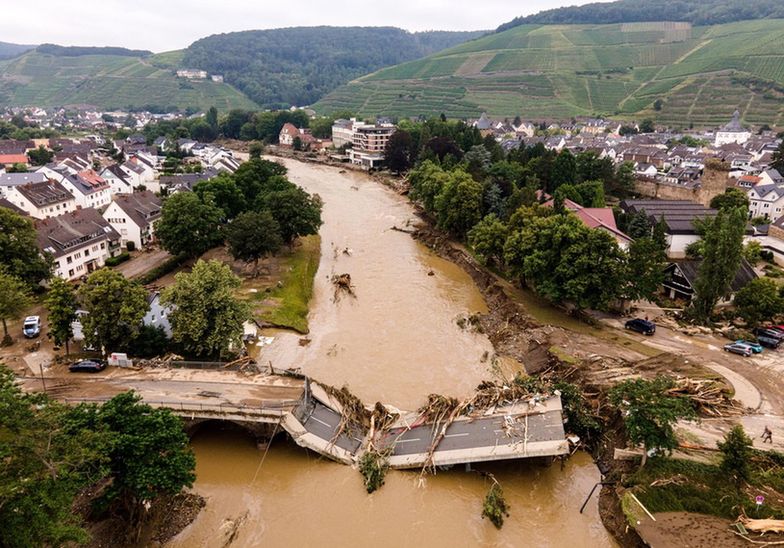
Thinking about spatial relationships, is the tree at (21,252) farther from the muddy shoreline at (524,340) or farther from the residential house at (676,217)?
the residential house at (676,217)

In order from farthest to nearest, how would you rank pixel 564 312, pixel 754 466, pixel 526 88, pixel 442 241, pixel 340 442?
pixel 526 88, pixel 442 241, pixel 564 312, pixel 340 442, pixel 754 466

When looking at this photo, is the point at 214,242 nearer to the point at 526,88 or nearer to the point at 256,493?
the point at 256,493

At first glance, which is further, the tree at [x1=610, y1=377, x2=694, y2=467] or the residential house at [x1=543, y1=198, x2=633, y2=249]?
the residential house at [x1=543, y1=198, x2=633, y2=249]

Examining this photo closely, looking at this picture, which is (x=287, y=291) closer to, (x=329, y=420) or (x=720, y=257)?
(x=329, y=420)

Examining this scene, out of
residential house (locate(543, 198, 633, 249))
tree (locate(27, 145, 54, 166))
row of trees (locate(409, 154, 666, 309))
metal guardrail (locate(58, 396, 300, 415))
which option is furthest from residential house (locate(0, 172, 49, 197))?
residential house (locate(543, 198, 633, 249))

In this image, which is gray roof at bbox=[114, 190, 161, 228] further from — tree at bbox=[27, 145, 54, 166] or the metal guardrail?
tree at bbox=[27, 145, 54, 166]

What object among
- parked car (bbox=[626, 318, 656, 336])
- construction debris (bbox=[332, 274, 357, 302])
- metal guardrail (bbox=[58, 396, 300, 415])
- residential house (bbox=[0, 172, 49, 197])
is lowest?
construction debris (bbox=[332, 274, 357, 302])

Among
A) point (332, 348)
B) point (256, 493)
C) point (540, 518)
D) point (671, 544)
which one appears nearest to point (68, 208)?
point (332, 348)

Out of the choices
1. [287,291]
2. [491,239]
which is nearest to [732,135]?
[491,239]
